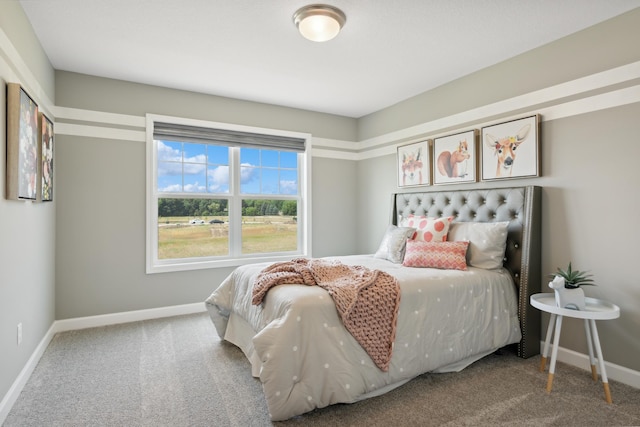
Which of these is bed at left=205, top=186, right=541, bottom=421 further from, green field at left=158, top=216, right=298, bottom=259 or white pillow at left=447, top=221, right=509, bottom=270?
green field at left=158, top=216, right=298, bottom=259

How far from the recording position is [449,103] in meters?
3.53

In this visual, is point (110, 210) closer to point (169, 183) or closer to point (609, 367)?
point (169, 183)

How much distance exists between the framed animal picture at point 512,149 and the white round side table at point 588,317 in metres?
1.01

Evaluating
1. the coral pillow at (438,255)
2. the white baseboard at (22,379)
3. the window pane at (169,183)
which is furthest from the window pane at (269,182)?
the white baseboard at (22,379)

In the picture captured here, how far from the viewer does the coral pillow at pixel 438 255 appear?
107 inches

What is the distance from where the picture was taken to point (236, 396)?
212cm

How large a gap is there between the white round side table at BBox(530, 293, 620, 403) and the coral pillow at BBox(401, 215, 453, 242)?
87 cm

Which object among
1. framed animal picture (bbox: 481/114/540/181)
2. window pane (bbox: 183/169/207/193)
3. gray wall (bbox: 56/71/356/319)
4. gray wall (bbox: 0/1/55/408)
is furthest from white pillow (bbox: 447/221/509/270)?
gray wall (bbox: 0/1/55/408)

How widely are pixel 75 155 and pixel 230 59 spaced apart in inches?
69.6

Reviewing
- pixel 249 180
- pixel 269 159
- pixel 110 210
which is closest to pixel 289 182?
pixel 269 159

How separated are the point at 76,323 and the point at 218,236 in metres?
1.58

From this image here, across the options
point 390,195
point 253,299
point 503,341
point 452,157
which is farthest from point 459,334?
point 390,195

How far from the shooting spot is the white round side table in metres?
2.06

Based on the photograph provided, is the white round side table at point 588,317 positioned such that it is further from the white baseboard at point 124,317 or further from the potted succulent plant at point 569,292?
the white baseboard at point 124,317
